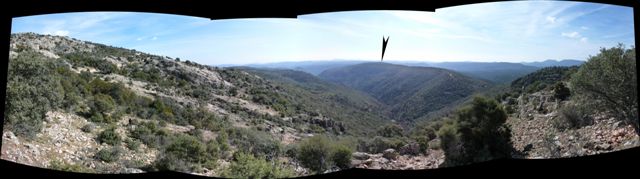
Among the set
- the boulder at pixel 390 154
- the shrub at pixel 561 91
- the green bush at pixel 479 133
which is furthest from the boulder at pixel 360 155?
the shrub at pixel 561 91

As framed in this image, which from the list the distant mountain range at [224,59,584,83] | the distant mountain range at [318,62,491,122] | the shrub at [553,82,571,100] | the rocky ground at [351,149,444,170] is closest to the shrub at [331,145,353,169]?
the rocky ground at [351,149,444,170]

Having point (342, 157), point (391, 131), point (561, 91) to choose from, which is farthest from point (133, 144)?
point (561, 91)

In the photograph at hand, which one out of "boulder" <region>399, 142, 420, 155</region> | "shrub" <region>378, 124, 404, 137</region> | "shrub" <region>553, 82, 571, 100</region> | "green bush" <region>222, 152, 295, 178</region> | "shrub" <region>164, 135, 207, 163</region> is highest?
"shrub" <region>553, 82, 571, 100</region>

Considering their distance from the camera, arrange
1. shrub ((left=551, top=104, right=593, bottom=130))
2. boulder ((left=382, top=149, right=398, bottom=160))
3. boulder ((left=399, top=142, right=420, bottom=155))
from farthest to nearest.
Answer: boulder ((left=399, top=142, right=420, bottom=155)) < boulder ((left=382, top=149, right=398, bottom=160)) < shrub ((left=551, top=104, right=593, bottom=130))

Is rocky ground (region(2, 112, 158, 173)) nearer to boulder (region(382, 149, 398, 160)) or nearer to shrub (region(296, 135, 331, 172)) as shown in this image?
shrub (region(296, 135, 331, 172))

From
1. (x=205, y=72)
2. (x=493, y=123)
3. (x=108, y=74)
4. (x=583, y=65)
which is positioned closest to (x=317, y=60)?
(x=205, y=72)
